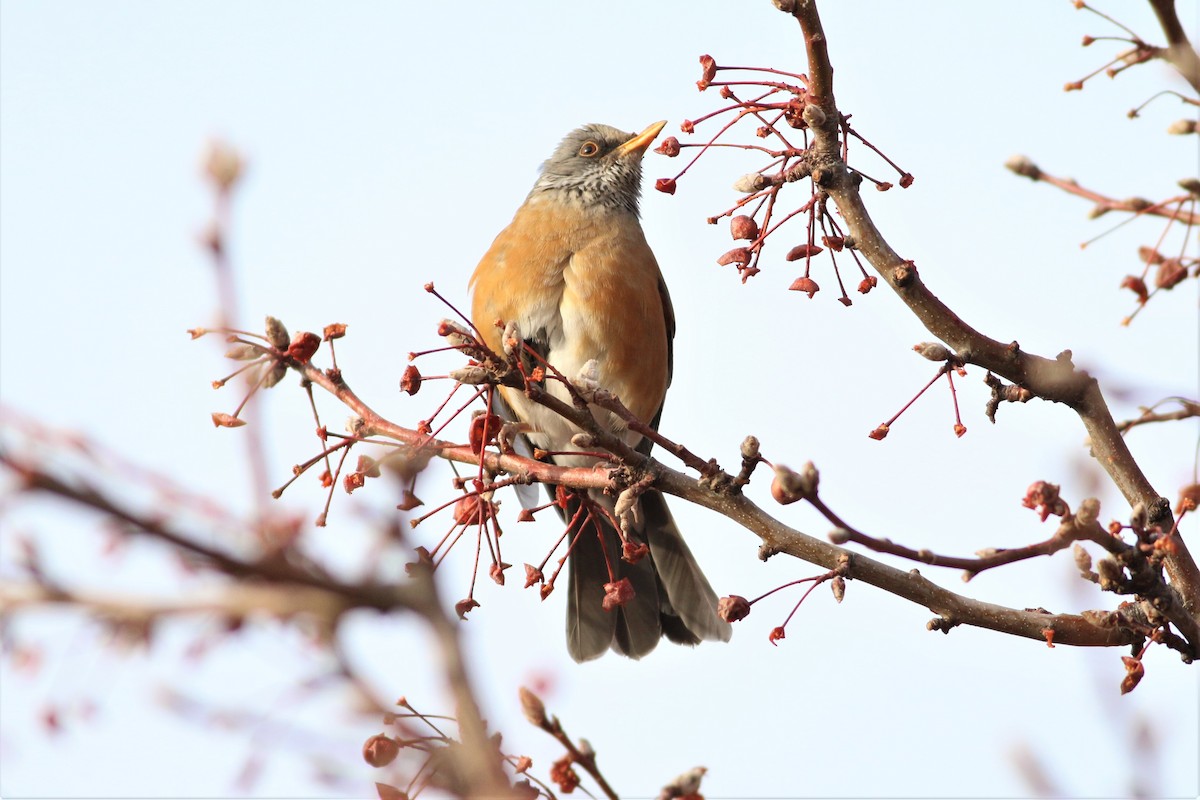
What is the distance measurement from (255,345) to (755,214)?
133 centimetres

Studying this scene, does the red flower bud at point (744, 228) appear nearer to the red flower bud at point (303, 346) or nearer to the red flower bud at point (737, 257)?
the red flower bud at point (737, 257)

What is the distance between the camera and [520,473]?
3.50m

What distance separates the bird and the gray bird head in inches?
12.1

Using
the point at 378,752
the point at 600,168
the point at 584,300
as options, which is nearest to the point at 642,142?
the point at 600,168

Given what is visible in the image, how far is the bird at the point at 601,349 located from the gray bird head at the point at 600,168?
308 mm

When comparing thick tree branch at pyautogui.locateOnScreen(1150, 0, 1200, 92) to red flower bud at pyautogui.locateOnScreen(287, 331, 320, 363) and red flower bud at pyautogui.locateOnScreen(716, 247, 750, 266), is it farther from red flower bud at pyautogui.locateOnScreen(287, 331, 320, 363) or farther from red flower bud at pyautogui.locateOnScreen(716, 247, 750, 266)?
red flower bud at pyautogui.locateOnScreen(287, 331, 320, 363)

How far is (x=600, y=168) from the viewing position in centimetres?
676

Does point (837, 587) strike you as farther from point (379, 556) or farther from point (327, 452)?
point (379, 556)

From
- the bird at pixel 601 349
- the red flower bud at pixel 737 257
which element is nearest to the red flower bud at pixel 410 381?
the red flower bud at pixel 737 257

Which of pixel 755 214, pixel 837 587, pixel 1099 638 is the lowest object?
pixel 1099 638

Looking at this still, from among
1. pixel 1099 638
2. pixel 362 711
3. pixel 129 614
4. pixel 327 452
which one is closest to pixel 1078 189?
pixel 1099 638

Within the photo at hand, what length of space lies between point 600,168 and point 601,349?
1616 millimetres

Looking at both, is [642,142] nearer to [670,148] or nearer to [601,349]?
[601,349]

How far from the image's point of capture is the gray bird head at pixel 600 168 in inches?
258
